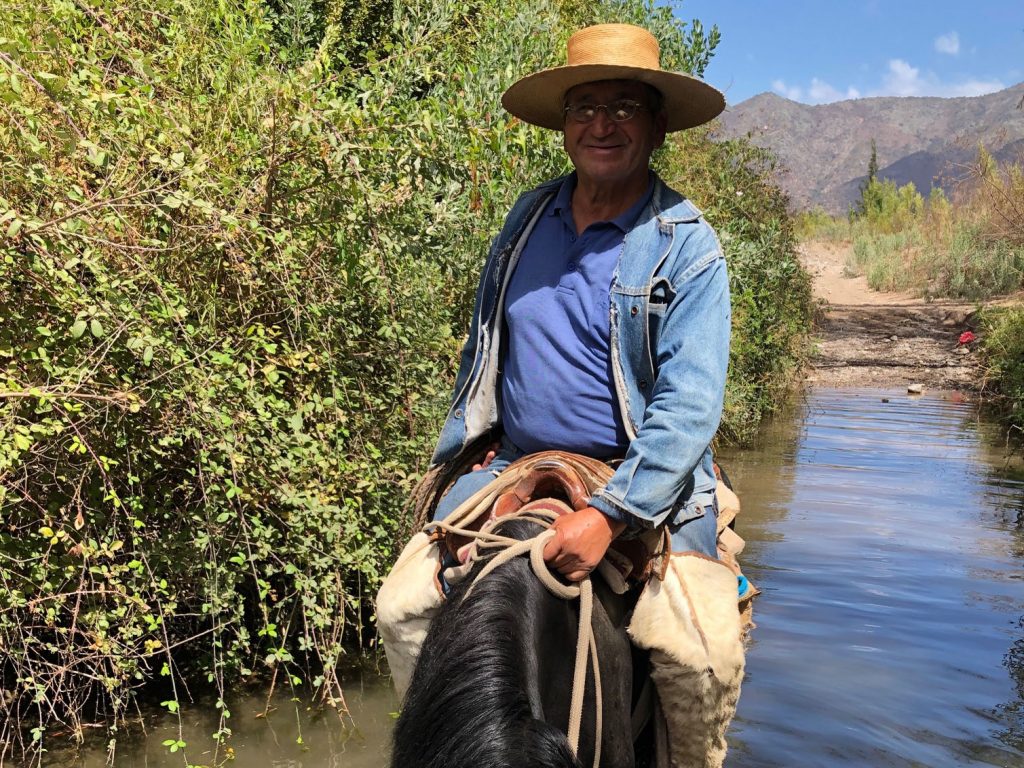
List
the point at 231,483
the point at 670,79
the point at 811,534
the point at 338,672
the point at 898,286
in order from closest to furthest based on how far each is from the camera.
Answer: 1. the point at 670,79
2. the point at 231,483
3. the point at 338,672
4. the point at 811,534
5. the point at 898,286

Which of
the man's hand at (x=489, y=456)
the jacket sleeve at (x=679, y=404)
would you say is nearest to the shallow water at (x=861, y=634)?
the man's hand at (x=489, y=456)

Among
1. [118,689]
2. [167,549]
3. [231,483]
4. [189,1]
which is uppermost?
[189,1]

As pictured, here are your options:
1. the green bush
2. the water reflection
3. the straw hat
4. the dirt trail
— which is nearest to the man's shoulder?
the straw hat

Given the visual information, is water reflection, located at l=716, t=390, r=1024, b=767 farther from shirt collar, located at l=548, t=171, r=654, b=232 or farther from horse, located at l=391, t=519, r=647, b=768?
shirt collar, located at l=548, t=171, r=654, b=232

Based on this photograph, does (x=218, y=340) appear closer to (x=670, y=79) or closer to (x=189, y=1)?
(x=189, y=1)

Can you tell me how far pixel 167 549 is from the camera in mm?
4613

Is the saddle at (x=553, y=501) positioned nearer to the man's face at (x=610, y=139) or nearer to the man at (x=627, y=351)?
the man at (x=627, y=351)

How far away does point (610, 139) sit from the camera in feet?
10.1

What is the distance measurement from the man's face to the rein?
1.10 m

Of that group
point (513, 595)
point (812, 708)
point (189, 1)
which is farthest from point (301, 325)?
point (812, 708)

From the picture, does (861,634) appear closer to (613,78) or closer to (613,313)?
(613,313)

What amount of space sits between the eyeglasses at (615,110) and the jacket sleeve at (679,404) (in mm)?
440

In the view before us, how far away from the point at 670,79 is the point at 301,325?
7.94ft

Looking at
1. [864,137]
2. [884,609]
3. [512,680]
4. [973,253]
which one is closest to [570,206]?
[512,680]
